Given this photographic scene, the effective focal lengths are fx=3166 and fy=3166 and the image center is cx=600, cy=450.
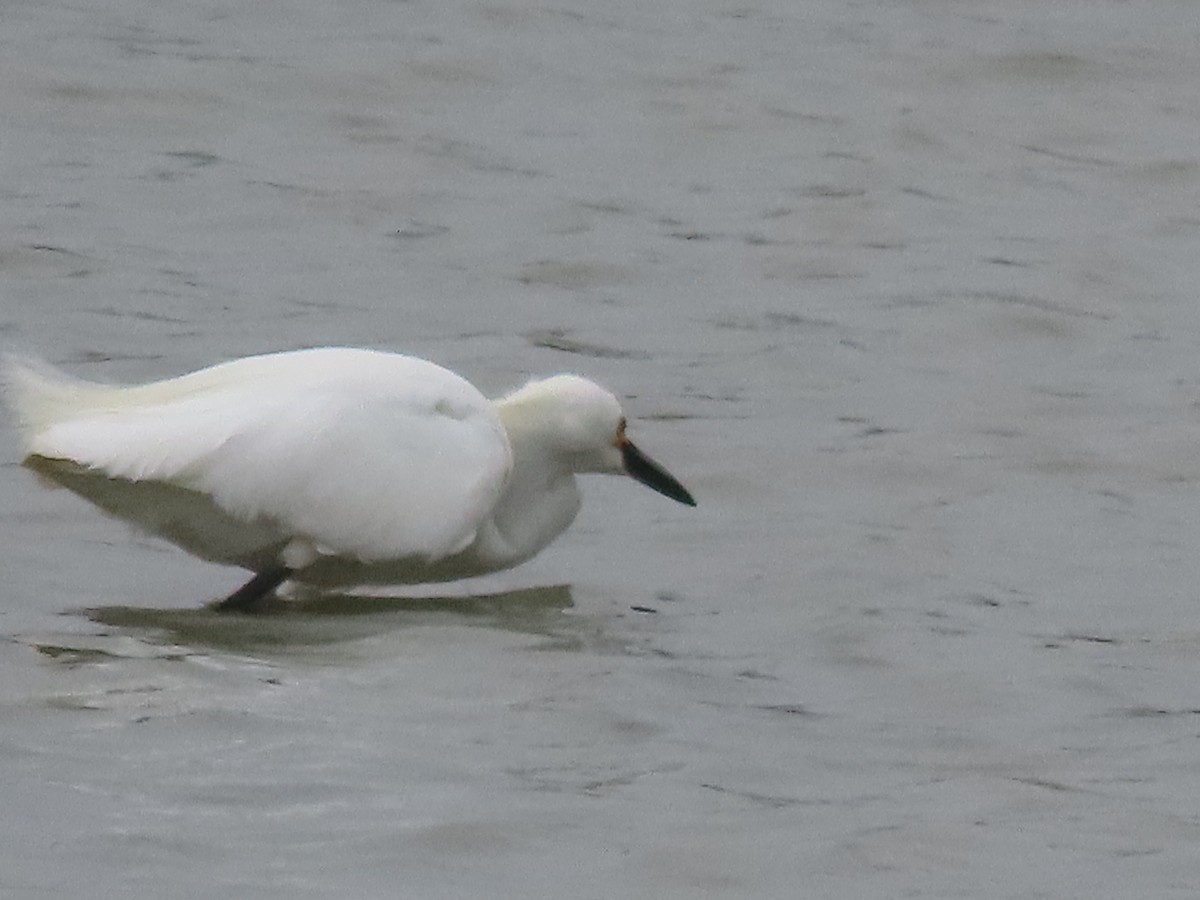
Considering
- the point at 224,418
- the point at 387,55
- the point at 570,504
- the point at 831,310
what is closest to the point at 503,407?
the point at 570,504

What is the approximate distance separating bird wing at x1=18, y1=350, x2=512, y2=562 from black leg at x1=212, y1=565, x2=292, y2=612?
0.49 feet

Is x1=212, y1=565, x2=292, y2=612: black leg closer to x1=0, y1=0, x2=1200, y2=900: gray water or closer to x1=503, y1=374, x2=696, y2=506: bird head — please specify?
x1=0, y1=0, x2=1200, y2=900: gray water

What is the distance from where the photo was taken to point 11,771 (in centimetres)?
682

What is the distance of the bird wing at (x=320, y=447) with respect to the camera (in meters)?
8.27

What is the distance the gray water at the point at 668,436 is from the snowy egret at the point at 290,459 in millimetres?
222

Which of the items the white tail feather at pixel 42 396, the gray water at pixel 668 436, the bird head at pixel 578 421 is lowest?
the gray water at pixel 668 436

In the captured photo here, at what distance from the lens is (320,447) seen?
841 centimetres

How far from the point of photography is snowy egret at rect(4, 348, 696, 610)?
8.29 metres

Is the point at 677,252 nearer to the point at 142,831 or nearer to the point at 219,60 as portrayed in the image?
the point at 219,60

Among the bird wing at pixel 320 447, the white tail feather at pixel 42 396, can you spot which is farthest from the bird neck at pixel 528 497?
the white tail feather at pixel 42 396

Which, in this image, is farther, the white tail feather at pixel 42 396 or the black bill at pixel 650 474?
the black bill at pixel 650 474

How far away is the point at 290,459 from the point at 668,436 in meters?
2.91

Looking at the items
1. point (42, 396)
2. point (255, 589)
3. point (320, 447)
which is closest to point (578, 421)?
point (320, 447)

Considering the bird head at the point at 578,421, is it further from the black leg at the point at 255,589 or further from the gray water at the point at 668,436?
the black leg at the point at 255,589
